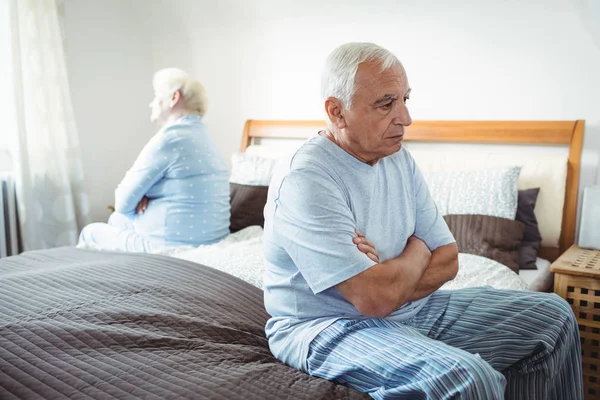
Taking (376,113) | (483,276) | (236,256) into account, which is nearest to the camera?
(376,113)

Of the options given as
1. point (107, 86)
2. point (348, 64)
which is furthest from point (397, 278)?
point (107, 86)

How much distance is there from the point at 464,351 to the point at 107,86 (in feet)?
10.6

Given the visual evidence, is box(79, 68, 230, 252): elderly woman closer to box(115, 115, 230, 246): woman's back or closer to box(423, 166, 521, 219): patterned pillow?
box(115, 115, 230, 246): woman's back

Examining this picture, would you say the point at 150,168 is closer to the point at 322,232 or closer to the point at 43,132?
the point at 43,132

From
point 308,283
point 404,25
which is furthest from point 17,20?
point 308,283

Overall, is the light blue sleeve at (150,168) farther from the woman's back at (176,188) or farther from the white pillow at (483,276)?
the white pillow at (483,276)

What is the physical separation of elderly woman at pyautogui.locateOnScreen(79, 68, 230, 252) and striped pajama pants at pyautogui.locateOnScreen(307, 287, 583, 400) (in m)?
1.24

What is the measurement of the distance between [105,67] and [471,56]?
2.39 metres

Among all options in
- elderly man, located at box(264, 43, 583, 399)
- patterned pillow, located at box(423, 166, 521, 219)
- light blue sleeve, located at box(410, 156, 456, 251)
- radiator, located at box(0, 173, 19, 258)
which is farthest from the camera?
radiator, located at box(0, 173, 19, 258)

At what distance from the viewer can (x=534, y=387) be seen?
1.26m

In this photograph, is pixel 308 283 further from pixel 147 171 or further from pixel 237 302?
pixel 147 171

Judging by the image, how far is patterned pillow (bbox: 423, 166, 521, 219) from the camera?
2.26 m

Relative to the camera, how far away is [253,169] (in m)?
2.97

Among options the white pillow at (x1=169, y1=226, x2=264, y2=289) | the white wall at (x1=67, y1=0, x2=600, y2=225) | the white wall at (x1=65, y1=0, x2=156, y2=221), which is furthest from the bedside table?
the white wall at (x1=65, y1=0, x2=156, y2=221)
